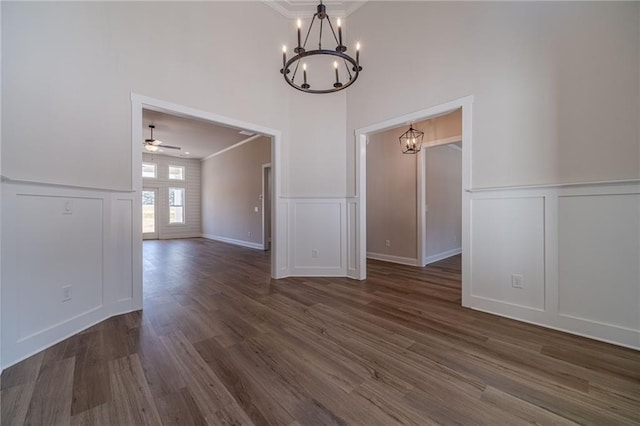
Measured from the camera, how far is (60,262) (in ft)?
6.59

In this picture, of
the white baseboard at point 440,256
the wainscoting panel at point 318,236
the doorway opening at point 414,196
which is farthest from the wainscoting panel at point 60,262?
the white baseboard at point 440,256

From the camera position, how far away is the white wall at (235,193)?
6.96m

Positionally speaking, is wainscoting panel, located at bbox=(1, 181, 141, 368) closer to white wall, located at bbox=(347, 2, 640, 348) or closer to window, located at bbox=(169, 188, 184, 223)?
white wall, located at bbox=(347, 2, 640, 348)

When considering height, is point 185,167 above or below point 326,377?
above

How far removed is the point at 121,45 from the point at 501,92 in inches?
146

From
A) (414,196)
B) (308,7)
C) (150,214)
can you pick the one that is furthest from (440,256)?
(150,214)

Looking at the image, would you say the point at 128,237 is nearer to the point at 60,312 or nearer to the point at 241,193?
the point at 60,312

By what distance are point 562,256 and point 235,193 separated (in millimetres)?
7523

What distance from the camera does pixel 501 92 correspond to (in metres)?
2.40

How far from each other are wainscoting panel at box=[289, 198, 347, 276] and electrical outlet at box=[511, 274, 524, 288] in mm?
2085

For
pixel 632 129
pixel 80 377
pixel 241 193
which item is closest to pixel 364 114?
pixel 632 129

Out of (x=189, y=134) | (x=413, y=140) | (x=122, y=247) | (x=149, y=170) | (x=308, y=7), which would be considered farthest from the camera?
(x=149, y=170)

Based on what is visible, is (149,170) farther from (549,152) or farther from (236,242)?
(549,152)

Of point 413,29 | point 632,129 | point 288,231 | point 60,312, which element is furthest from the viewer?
point 288,231
